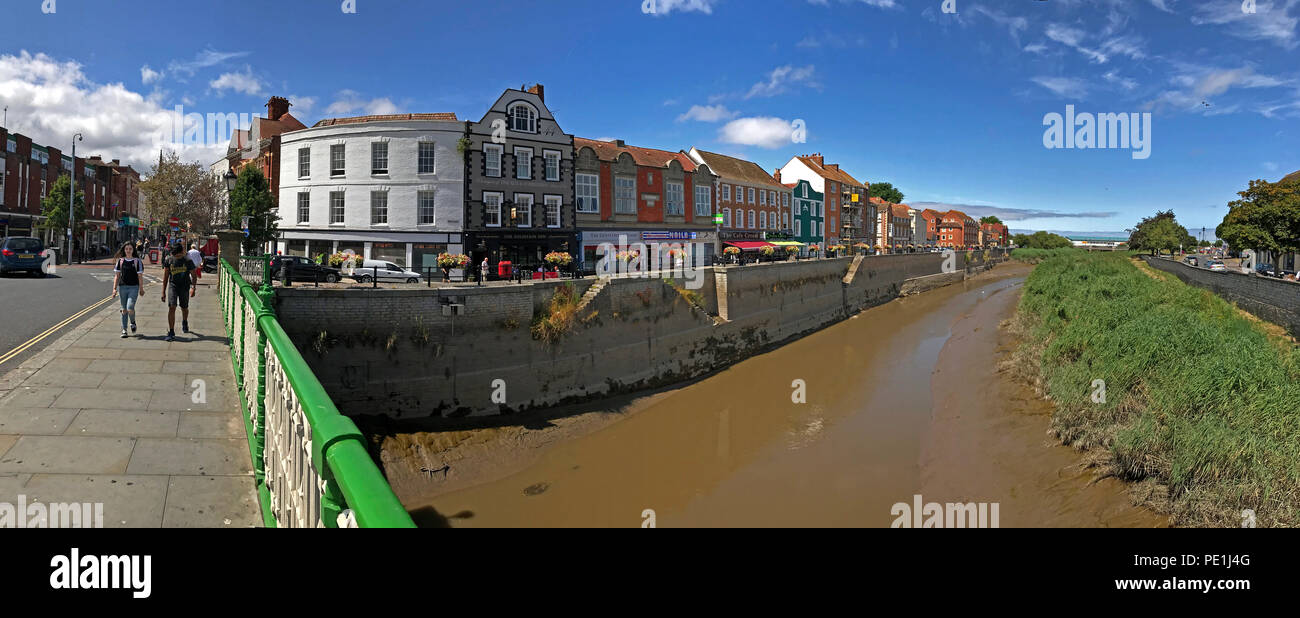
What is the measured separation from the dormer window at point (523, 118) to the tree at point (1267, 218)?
124ft

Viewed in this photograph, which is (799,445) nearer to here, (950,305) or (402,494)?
(402,494)

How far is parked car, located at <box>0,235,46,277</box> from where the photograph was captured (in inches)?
837

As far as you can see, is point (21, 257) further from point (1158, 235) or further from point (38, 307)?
point (1158, 235)

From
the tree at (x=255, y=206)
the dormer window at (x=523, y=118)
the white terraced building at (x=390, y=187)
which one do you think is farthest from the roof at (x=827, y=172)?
the tree at (x=255, y=206)

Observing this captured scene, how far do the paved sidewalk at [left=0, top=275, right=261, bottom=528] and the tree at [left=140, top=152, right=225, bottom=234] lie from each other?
39327mm

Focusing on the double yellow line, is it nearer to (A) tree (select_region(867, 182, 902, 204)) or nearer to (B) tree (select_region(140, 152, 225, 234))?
(B) tree (select_region(140, 152, 225, 234))

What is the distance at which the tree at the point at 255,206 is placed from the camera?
102ft

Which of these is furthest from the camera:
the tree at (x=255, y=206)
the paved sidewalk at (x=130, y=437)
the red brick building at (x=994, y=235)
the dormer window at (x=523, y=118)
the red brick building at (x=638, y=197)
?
the red brick building at (x=994, y=235)

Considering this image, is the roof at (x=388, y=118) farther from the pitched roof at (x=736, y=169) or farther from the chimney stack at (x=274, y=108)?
the pitched roof at (x=736, y=169)

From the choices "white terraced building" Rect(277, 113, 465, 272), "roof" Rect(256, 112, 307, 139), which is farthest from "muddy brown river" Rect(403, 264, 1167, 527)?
"roof" Rect(256, 112, 307, 139)

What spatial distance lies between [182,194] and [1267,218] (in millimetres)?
62929

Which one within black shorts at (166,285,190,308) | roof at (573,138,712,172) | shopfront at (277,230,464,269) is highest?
roof at (573,138,712,172)
